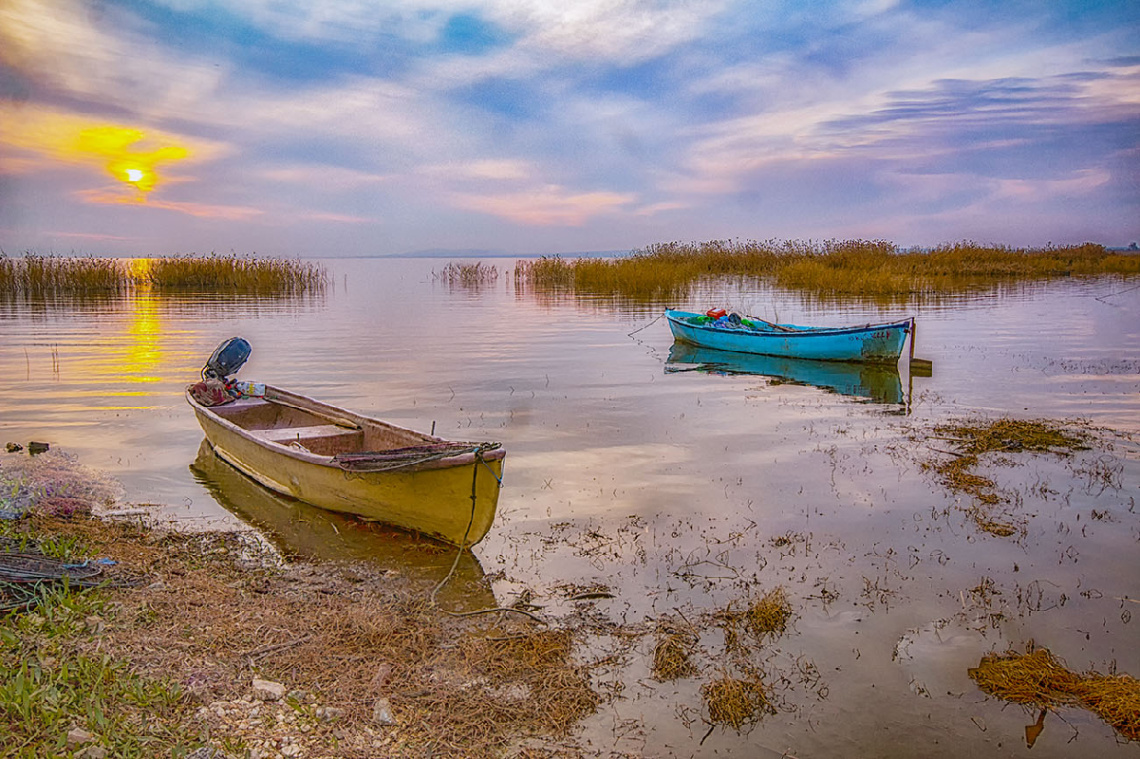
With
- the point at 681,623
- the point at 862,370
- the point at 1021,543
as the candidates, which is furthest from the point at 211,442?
the point at 862,370

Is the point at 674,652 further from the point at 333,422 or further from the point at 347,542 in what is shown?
the point at 333,422

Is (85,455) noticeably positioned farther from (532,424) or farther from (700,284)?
(700,284)

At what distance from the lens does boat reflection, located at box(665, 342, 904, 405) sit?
47.6ft

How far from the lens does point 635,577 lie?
6.17 metres

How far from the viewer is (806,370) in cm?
1677

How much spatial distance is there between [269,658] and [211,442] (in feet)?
19.6

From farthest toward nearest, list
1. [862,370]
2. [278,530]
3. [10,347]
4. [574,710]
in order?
[10,347]
[862,370]
[278,530]
[574,710]

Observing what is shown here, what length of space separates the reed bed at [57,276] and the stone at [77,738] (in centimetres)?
3484

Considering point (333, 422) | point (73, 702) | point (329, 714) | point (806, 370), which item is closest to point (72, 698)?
point (73, 702)

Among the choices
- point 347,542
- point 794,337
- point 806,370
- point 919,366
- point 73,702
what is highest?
point 794,337

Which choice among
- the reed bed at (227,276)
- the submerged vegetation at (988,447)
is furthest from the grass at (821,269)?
the submerged vegetation at (988,447)

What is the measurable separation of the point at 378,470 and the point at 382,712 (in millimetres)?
2800

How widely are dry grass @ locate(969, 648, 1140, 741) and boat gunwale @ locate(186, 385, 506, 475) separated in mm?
3508

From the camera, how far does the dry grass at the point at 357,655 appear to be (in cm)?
396
